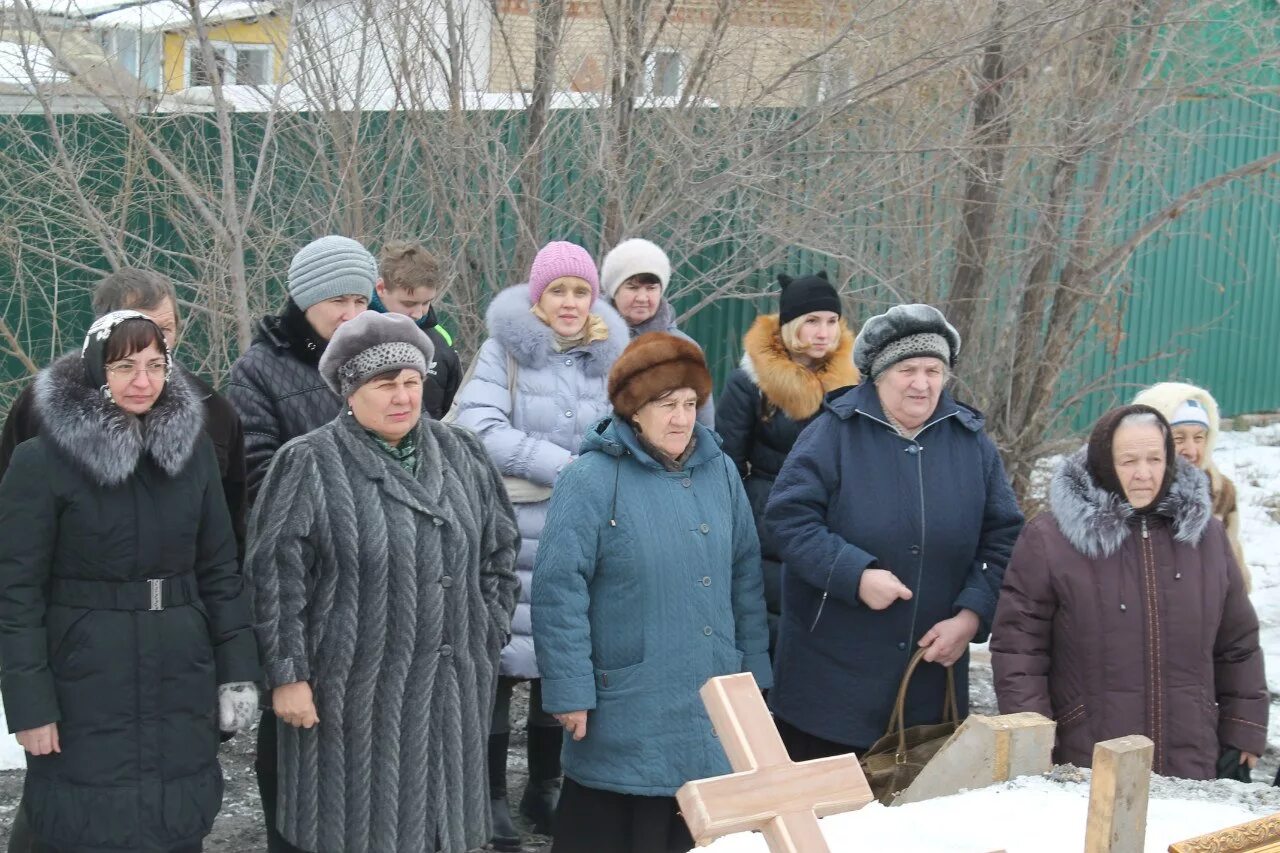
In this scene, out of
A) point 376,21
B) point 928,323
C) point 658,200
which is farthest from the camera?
point 658,200

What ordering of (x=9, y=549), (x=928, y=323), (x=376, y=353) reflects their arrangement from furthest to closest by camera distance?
(x=928, y=323) → (x=376, y=353) → (x=9, y=549)

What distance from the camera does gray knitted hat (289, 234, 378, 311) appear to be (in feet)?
14.3

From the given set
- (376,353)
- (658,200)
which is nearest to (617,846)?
(376,353)

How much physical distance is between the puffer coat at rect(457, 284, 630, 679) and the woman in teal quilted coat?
768 mm

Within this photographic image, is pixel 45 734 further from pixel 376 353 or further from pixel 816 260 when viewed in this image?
pixel 816 260

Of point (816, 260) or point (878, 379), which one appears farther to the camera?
point (816, 260)

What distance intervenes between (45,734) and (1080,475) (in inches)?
103

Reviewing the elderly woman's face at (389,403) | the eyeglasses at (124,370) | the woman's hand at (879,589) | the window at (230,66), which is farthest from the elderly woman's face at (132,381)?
the window at (230,66)

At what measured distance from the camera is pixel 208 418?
392 centimetres

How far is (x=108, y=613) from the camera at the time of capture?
3426 mm

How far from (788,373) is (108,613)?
2492mm

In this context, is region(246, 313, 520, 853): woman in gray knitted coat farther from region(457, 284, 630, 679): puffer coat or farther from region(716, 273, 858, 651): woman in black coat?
region(716, 273, 858, 651): woman in black coat

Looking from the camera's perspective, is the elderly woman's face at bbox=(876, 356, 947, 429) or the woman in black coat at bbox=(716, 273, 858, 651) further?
the woman in black coat at bbox=(716, 273, 858, 651)

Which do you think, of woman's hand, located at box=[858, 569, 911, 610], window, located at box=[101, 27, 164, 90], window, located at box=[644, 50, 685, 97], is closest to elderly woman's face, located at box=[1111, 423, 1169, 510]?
woman's hand, located at box=[858, 569, 911, 610]
